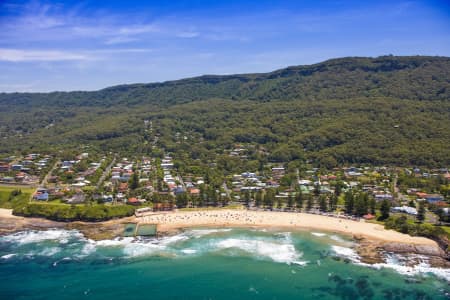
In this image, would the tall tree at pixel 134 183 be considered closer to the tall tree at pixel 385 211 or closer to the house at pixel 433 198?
the tall tree at pixel 385 211

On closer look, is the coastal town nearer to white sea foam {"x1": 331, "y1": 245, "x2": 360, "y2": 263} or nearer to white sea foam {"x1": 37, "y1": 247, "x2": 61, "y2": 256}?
white sea foam {"x1": 331, "y1": 245, "x2": 360, "y2": 263}

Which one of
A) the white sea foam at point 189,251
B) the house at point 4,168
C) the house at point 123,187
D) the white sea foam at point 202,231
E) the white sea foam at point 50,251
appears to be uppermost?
the house at point 4,168

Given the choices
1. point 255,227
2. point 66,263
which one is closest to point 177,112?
point 255,227

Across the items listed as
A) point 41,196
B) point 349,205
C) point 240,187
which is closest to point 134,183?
point 41,196

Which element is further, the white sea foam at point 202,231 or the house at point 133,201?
the house at point 133,201

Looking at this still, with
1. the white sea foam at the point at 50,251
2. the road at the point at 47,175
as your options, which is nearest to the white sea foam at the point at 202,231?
the white sea foam at the point at 50,251

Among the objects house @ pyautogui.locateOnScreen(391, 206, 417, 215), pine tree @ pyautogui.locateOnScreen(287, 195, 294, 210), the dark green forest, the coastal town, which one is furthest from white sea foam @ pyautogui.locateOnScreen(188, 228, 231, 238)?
the dark green forest
